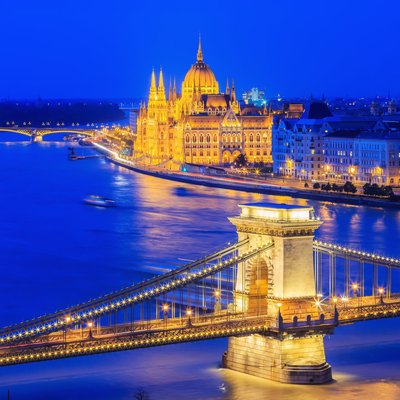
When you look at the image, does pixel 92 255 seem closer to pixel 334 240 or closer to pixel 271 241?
pixel 334 240

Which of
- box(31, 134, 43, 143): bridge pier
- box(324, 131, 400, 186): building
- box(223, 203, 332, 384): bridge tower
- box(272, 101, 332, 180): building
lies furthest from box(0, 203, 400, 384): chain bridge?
box(31, 134, 43, 143): bridge pier

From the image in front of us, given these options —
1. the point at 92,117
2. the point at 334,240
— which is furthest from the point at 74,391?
the point at 92,117

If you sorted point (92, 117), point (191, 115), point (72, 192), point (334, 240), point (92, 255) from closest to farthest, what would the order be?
1. point (92, 255)
2. point (334, 240)
3. point (72, 192)
4. point (191, 115)
5. point (92, 117)

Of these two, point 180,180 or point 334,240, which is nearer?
point 334,240

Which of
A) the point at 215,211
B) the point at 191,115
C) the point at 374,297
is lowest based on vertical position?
the point at 374,297

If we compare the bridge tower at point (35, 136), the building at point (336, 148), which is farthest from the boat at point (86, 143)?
the building at point (336, 148)

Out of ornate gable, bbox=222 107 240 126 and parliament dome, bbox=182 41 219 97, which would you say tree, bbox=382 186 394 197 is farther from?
parliament dome, bbox=182 41 219 97

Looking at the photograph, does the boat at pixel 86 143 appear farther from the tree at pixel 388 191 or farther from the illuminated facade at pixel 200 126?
the tree at pixel 388 191

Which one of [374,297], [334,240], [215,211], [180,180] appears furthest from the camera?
[180,180]
